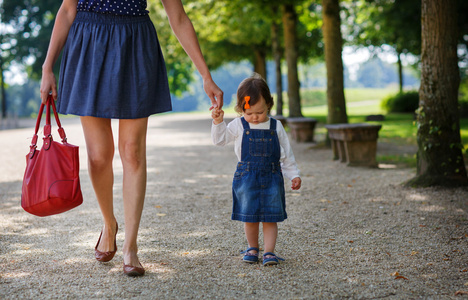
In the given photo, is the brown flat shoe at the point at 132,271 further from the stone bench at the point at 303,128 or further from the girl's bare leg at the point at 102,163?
the stone bench at the point at 303,128

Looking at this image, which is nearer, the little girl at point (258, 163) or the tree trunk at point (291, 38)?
the little girl at point (258, 163)

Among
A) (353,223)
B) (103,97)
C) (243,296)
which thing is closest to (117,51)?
(103,97)

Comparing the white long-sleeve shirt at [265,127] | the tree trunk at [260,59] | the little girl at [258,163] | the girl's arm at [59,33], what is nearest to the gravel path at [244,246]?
the little girl at [258,163]

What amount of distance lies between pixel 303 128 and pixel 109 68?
10.6 metres

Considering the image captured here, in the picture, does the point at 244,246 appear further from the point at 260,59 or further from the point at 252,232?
the point at 260,59

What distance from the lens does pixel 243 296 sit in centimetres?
295

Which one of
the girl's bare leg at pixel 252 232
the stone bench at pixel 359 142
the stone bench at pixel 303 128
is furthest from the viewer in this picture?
the stone bench at pixel 303 128

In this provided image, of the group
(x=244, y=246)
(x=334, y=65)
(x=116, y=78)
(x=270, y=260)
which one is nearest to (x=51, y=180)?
(x=116, y=78)

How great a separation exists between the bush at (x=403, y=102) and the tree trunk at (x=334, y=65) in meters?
19.0

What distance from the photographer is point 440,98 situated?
629 centimetres

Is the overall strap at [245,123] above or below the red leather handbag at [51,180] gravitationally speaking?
above

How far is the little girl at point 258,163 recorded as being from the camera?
3.52 metres

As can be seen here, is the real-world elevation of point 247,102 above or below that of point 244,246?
above

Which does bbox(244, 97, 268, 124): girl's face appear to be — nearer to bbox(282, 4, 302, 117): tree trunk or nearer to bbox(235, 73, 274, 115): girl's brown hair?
bbox(235, 73, 274, 115): girl's brown hair
